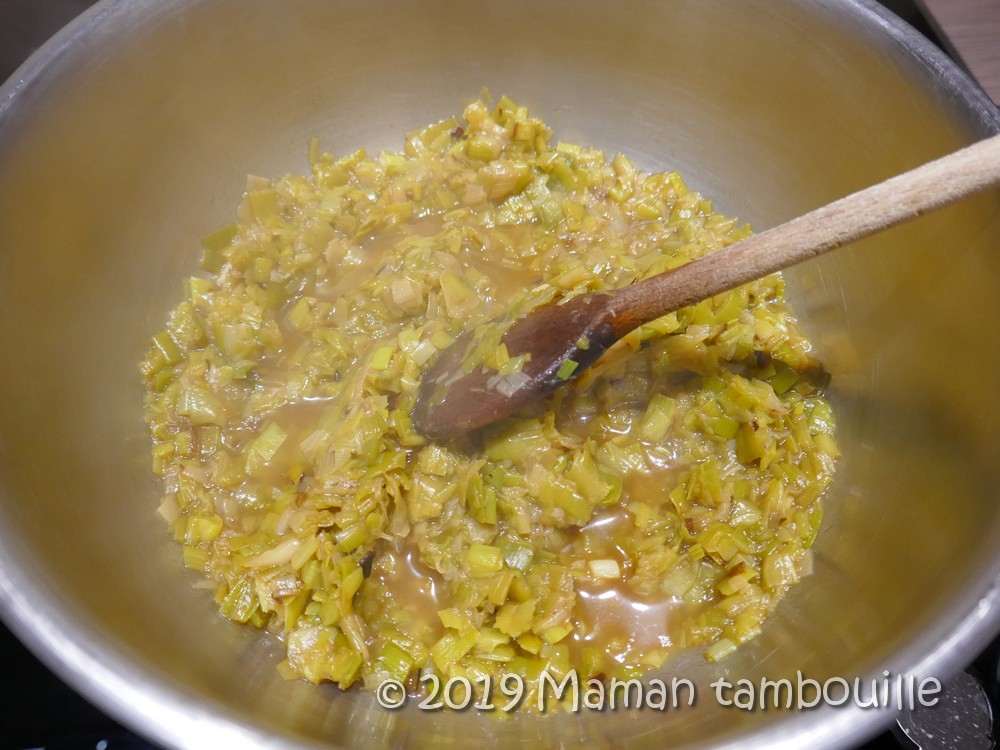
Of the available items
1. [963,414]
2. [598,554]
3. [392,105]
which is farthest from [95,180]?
[963,414]

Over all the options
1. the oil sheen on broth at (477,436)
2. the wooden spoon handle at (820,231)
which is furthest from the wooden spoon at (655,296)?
the oil sheen on broth at (477,436)

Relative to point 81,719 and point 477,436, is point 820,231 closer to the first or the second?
point 477,436

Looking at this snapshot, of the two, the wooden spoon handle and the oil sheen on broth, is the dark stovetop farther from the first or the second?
the wooden spoon handle

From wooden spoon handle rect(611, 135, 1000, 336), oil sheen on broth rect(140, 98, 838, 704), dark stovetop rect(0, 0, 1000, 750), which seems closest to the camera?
wooden spoon handle rect(611, 135, 1000, 336)

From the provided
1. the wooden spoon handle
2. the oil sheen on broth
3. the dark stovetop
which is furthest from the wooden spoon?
the dark stovetop

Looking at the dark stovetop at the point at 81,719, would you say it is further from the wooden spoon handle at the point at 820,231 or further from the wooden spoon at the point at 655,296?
the wooden spoon handle at the point at 820,231

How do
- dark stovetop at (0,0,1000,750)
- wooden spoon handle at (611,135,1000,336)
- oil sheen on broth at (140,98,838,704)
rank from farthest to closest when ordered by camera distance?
1. oil sheen on broth at (140,98,838,704)
2. dark stovetop at (0,0,1000,750)
3. wooden spoon handle at (611,135,1000,336)

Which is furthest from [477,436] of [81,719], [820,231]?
[81,719]

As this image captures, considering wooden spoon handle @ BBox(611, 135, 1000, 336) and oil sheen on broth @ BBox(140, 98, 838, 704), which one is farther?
oil sheen on broth @ BBox(140, 98, 838, 704)
